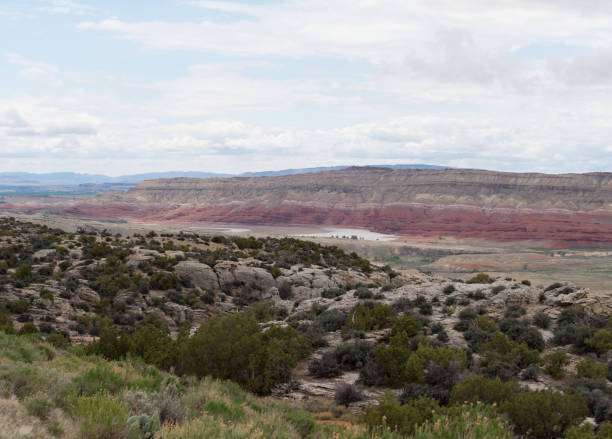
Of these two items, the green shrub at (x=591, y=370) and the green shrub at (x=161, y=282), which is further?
the green shrub at (x=161, y=282)

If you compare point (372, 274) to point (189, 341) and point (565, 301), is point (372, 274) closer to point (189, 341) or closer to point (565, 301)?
point (565, 301)

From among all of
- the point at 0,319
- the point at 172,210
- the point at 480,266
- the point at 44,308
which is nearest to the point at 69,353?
the point at 0,319

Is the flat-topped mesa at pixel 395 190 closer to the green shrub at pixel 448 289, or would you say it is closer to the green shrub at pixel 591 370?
the green shrub at pixel 448 289

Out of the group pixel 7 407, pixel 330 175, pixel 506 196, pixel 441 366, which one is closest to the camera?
pixel 7 407

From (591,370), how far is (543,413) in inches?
190

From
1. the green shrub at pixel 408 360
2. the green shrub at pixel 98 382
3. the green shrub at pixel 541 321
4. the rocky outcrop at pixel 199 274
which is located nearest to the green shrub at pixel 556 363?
the green shrub at pixel 408 360

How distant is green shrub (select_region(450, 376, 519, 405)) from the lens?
868 cm

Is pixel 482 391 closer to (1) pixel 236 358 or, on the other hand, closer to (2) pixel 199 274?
(1) pixel 236 358

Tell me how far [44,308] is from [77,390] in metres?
13.8

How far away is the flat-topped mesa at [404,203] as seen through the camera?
4488 inches

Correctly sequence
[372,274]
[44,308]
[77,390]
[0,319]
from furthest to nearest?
[372,274] → [44,308] → [0,319] → [77,390]

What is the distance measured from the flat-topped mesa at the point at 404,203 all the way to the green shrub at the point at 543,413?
105800mm

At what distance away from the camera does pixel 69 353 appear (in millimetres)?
12062

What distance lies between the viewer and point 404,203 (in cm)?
14275
